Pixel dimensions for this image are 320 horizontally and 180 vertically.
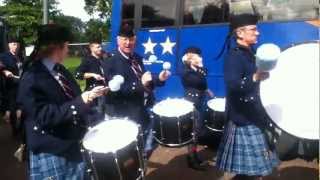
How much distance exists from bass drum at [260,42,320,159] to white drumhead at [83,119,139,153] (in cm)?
109

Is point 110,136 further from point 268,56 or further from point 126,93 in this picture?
point 268,56

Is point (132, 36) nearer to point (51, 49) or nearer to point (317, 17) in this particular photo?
point (51, 49)

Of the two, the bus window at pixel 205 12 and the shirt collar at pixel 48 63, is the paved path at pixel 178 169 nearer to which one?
the bus window at pixel 205 12

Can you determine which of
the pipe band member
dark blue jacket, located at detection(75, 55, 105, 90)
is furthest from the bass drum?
the pipe band member

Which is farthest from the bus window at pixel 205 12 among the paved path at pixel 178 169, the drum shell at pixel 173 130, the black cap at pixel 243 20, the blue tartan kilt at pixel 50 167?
the blue tartan kilt at pixel 50 167

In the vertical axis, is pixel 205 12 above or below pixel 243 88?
above

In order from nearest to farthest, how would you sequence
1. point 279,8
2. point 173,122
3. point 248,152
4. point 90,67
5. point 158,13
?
point 248,152, point 173,122, point 279,8, point 90,67, point 158,13

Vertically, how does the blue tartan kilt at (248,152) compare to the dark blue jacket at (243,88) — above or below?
below

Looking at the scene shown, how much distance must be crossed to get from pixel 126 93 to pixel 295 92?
5.09 feet

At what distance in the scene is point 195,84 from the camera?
20.6 feet

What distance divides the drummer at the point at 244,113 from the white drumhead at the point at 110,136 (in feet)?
2.96

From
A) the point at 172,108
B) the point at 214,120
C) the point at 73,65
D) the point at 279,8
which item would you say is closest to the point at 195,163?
the point at 214,120

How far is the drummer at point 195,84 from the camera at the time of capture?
6.07 m

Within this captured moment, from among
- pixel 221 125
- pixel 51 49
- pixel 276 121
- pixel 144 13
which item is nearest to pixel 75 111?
pixel 51 49
